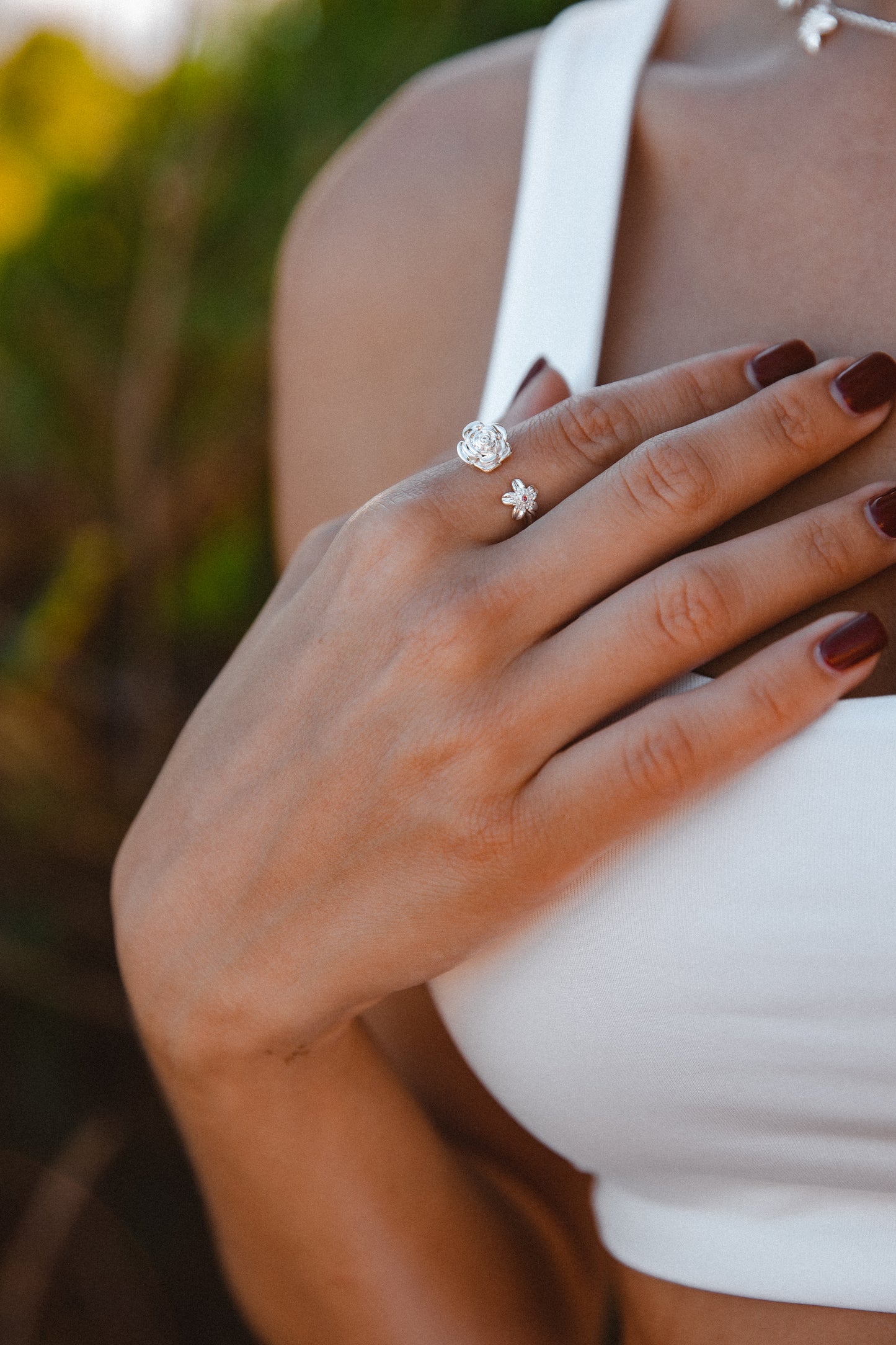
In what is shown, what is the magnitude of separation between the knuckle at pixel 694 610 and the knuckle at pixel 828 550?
0.06m

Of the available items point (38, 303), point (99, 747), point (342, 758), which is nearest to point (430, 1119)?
point (342, 758)

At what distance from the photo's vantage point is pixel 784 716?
0.70 metres

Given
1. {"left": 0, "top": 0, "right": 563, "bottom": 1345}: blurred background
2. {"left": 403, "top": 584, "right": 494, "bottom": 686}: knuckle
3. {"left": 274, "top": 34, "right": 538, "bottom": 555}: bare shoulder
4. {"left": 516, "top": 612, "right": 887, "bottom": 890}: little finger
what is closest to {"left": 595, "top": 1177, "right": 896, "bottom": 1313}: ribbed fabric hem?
{"left": 516, "top": 612, "right": 887, "bottom": 890}: little finger

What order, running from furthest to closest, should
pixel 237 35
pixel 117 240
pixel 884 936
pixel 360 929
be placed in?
pixel 117 240 < pixel 237 35 < pixel 360 929 < pixel 884 936

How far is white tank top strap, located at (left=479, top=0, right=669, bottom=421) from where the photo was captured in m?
0.91

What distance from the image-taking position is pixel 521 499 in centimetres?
78

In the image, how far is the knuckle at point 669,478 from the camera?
74 centimetres

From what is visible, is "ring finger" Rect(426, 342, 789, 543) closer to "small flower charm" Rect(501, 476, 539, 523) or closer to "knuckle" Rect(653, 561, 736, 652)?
"small flower charm" Rect(501, 476, 539, 523)

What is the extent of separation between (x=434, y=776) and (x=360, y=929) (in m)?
0.14

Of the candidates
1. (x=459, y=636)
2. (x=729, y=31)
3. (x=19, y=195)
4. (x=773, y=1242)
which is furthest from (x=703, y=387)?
(x=19, y=195)

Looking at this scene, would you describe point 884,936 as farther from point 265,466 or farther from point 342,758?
point 265,466

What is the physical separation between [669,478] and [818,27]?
0.51 metres

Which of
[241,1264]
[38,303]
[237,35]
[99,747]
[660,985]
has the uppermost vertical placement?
[237,35]

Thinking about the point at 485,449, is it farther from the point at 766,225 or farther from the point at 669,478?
the point at 766,225
